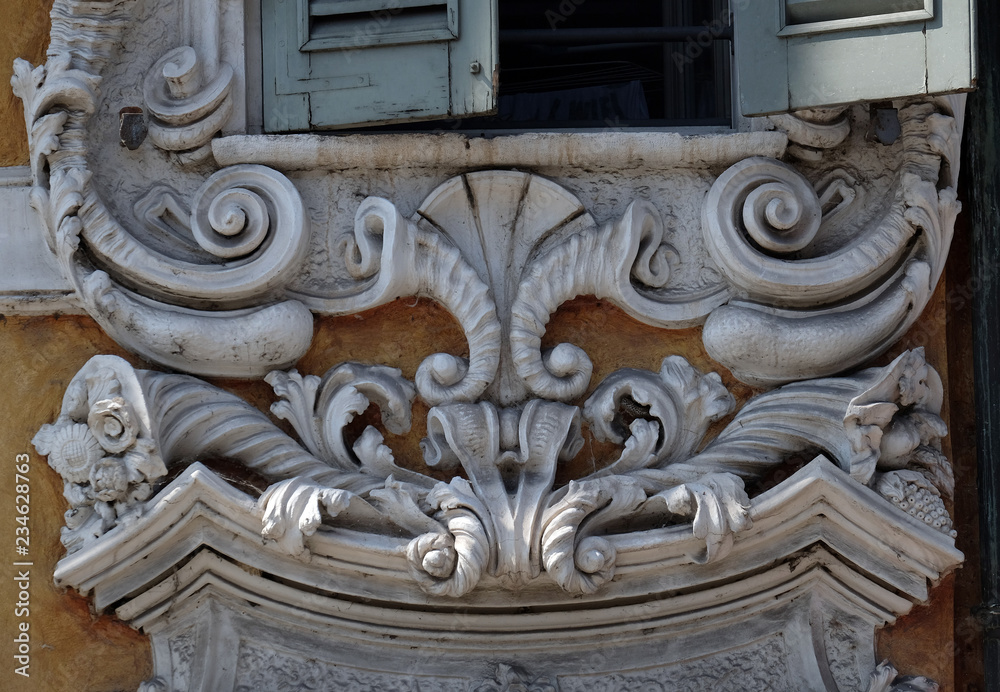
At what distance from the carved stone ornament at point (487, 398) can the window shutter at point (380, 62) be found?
0.10 meters

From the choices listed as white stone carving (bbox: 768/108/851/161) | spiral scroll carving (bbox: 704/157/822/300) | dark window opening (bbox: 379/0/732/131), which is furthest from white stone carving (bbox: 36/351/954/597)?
dark window opening (bbox: 379/0/732/131)

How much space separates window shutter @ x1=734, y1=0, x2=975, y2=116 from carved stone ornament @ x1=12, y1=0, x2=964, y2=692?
9.2 inches

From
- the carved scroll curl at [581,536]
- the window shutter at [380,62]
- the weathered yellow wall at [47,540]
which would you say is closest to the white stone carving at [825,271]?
the carved scroll curl at [581,536]

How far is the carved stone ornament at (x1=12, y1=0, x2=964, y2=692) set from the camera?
3.25m

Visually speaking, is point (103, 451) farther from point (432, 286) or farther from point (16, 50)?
point (16, 50)

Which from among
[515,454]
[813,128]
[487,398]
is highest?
[813,128]

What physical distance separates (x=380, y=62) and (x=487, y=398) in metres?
0.82

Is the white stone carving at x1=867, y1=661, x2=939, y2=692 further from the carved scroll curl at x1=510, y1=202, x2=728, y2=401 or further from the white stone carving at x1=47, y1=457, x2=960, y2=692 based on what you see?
the carved scroll curl at x1=510, y1=202, x2=728, y2=401

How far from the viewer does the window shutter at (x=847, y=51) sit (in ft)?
10.2

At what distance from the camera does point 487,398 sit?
3398 mm

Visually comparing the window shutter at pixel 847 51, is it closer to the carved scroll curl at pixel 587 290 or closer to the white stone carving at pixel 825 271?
the white stone carving at pixel 825 271

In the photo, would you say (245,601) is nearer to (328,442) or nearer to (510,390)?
(328,442)

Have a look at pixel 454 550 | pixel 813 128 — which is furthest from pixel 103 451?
pixel 813 128

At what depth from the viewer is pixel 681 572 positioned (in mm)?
3293
